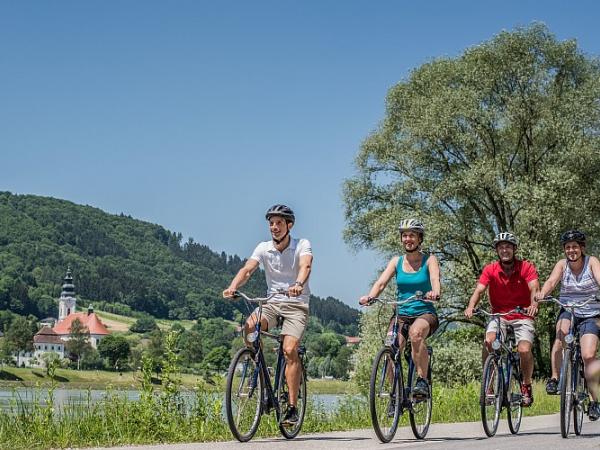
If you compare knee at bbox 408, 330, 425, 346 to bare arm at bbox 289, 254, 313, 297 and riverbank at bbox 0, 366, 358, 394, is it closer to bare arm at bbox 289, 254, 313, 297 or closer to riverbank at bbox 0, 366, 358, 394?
bare arm at bbox 289, 254, 313, 297

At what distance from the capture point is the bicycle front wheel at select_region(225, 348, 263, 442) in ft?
27.3

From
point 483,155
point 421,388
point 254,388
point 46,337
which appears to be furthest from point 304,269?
point 46,337

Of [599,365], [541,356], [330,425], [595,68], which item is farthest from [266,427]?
[595,68]

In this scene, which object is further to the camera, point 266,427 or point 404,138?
point 404,138

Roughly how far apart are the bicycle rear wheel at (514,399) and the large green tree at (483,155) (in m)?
20.4

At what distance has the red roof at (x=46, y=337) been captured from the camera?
189625 mm

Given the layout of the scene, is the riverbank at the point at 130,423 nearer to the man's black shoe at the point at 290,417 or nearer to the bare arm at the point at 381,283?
the man's black shoe at the point at 290,417

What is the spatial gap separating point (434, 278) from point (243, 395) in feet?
7.46

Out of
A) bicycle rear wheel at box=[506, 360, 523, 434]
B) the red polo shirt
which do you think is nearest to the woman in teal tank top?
the red polo shirt

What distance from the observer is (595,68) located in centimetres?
3403

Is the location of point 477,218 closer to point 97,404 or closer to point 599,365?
point 97,404

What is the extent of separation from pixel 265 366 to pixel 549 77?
2715 centimetres

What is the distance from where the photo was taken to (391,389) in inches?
359

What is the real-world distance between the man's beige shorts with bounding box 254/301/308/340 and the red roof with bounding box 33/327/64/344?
18511 centimetres
